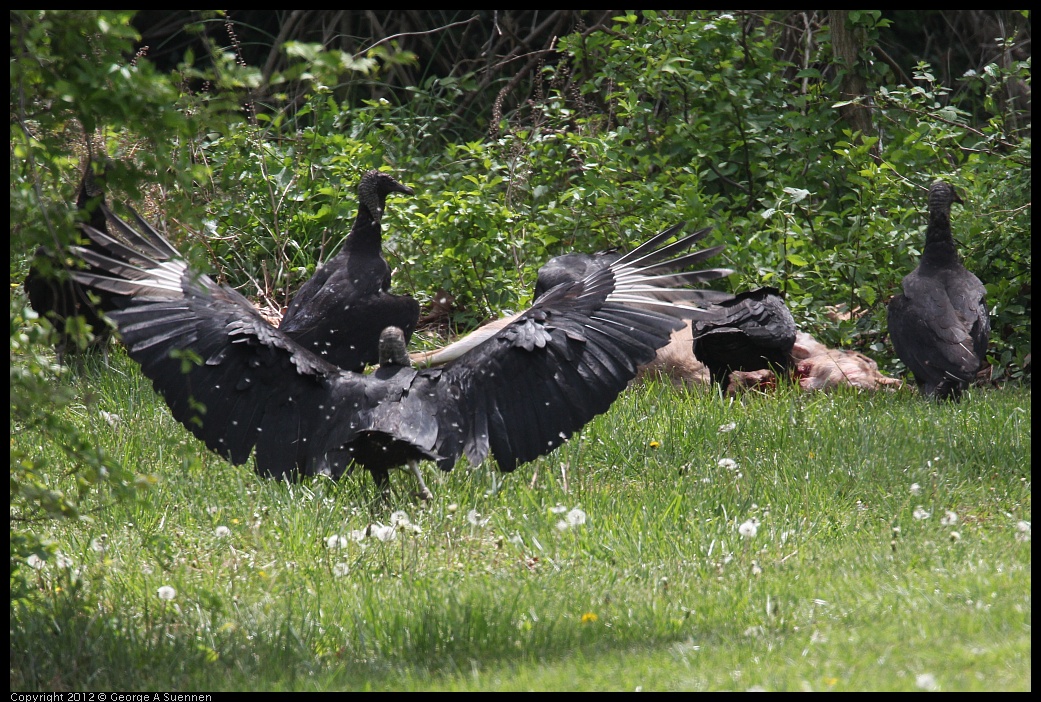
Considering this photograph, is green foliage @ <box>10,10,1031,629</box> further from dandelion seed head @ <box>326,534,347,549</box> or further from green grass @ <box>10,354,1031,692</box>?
dandelion seed head @ <box>326,534,347,549</box>

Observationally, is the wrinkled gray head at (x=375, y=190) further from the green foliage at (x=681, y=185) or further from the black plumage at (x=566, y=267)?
the black plumage at (x=566, y=267)

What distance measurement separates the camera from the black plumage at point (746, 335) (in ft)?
21.8

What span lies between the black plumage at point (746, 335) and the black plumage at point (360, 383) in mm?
1632

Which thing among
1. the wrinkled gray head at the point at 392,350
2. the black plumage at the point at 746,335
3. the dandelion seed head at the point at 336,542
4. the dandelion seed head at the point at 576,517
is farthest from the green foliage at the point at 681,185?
the dandelion seed head at the point at 336,542

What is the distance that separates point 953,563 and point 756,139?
5.62 metres

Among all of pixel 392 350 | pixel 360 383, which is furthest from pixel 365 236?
pixel 360 383

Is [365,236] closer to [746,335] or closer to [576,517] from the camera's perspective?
[746,335]

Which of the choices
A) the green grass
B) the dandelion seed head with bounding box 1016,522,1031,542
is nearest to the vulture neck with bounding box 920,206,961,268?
the green grass

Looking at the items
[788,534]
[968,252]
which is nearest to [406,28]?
[968,252]

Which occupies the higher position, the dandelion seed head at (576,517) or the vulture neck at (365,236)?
the vulture neck at (365,236)

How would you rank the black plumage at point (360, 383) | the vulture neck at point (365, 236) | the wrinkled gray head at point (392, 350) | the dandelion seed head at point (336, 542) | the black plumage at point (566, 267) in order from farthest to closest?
the vulture neck at point (365, 236)
the black plumage at point (566, 267)
the wrinkled gray head at point (392, 350)
the black plumage at point (360, 383)
the dandelion seed head at point (336, 542)

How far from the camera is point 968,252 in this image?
301 inches

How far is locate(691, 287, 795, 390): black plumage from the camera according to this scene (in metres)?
6.63

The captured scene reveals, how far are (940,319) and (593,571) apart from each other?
311 cm
